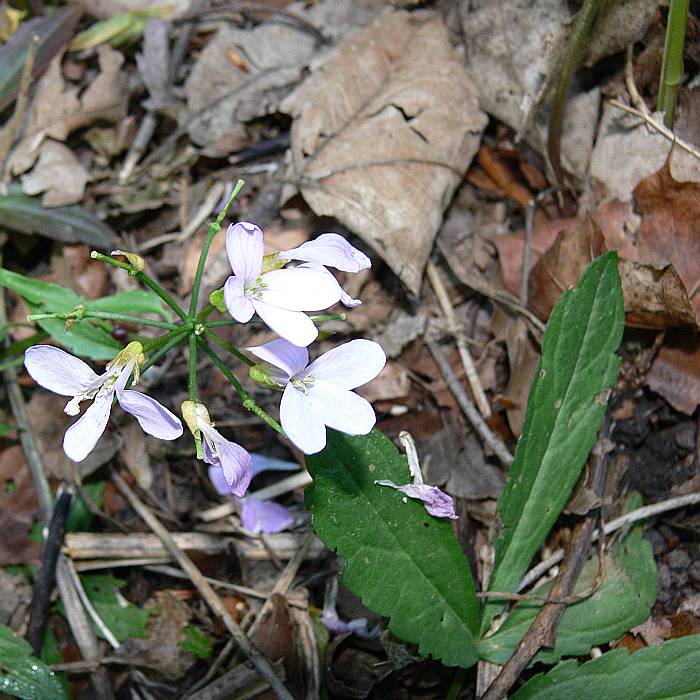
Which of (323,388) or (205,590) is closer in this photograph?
(323,388)

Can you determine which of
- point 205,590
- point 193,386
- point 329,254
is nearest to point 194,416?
point 193,386

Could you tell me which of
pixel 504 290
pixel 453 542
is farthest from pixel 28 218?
pixel 453 542

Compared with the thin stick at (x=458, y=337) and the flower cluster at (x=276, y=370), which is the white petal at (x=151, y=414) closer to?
the flower cluster at (x=276, y=370)

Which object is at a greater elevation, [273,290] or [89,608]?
[273,290]

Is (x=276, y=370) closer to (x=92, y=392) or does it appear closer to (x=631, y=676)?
(x=92, y=392)

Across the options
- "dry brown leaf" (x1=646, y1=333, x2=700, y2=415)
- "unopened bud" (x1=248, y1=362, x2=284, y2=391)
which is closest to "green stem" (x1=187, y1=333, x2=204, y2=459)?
"unopened bud" (x1=248, y1=362, x2=284, y2=391)

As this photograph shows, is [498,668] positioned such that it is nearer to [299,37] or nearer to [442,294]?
[442,294]

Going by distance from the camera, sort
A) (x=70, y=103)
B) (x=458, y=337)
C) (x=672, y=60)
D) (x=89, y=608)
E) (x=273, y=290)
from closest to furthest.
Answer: (x=273, y=290) < (x=672, y=60) < (x=89, y=608) < (x=458, y=337) < (x=70, y=103)
